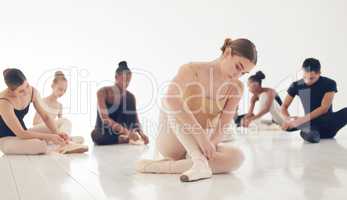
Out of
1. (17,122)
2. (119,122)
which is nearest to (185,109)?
(17,122)

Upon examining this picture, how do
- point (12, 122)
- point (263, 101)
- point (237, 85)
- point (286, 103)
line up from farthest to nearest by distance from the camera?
1. point (263, 101)
2. point (286, 103)
3. point (12, 122)
4. point (237, 85)

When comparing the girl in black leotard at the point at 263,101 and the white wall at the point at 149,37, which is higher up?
the white wall at the point at 149,37

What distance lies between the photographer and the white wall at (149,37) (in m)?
5.31

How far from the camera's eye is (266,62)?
20.0 feet

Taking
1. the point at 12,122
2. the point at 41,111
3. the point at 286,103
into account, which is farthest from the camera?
the point at 286,103

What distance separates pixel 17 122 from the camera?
2.99 metres

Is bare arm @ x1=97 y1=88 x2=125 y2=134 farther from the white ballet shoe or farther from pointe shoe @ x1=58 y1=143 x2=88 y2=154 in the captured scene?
the white ballet shoe

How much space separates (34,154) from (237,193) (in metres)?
1.72

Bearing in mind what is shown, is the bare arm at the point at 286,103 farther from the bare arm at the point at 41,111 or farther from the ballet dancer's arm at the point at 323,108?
the bare arm at the point at 41,111

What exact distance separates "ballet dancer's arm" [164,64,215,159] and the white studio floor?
5.9 inches

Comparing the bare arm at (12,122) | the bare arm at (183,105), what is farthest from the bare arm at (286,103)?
the bare arm at (183,105)

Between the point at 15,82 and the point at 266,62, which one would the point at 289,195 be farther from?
the point at 266,62

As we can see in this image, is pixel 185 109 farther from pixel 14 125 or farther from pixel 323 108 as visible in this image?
pixel 323 108

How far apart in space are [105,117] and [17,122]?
2.45 feet
